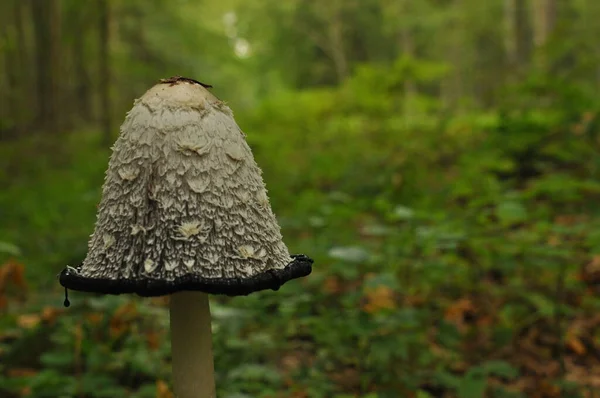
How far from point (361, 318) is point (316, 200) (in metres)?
2.43

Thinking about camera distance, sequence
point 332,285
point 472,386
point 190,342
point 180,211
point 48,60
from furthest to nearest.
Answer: point 48,60 → point 332,285 → point 472,386 → point 190,342 → point 180,211

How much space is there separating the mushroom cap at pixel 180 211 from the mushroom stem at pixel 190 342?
0.68 feet

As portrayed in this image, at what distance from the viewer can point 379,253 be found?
321 cm

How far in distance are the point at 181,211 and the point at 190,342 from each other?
342 mm

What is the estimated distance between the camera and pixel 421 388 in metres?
2.55

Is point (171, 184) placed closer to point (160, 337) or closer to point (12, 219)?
point (160, 337)

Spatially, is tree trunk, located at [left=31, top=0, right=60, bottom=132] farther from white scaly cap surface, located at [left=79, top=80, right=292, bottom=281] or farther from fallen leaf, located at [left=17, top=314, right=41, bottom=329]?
white scaly cap surface, located at [left=79, top=80, right=292, bottom=281]

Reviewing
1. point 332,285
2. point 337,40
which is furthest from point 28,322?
point 337,40

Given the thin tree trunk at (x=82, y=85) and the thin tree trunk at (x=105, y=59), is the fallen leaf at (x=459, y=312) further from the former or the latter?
the thin tree trunk at (x=82, y=85)

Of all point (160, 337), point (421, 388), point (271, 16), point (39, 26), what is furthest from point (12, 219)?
point (271, 16)

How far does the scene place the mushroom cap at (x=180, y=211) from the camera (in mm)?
1126

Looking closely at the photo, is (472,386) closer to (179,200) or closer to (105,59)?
(179,200)

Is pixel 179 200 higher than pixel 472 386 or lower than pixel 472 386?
higher

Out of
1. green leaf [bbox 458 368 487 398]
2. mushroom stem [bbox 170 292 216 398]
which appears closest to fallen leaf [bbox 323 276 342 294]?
green leaf [bbox 458 368 487 398]
